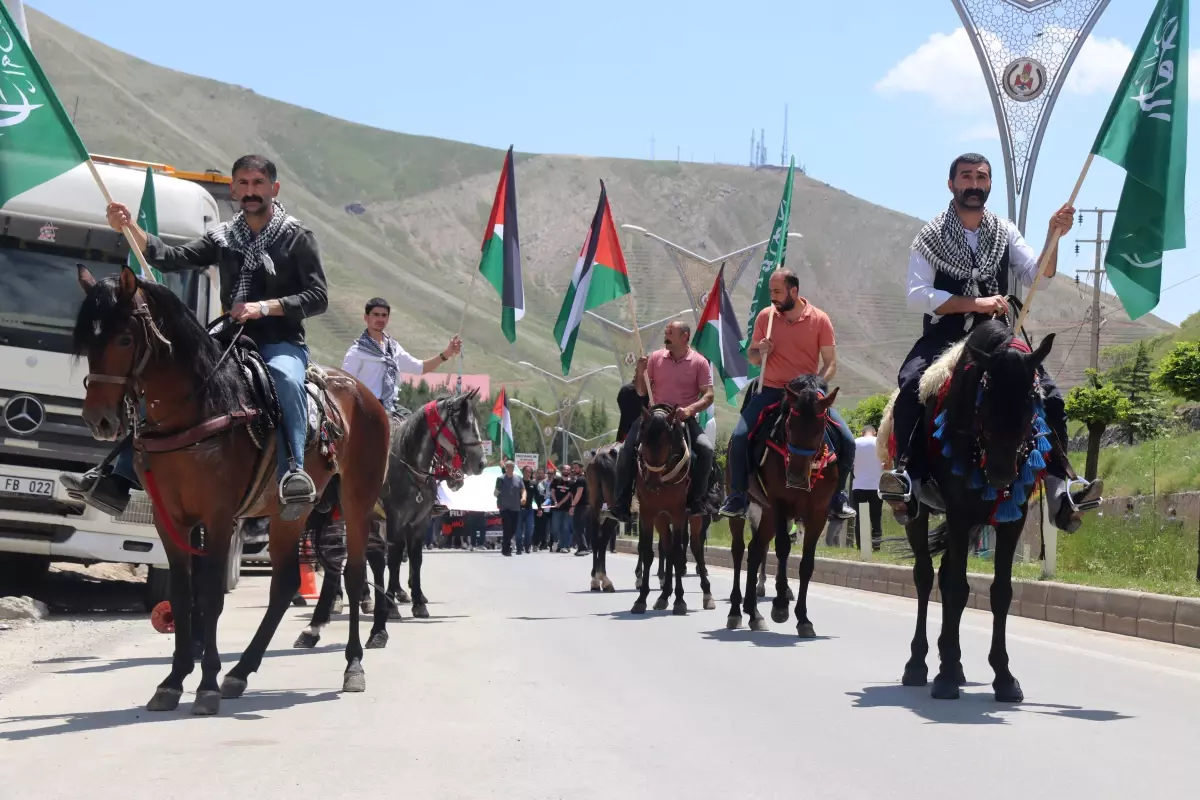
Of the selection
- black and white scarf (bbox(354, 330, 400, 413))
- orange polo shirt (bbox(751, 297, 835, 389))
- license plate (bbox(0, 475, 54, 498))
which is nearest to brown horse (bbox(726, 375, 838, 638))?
orange polo shirt (bbox(751, 297, 835, 389))

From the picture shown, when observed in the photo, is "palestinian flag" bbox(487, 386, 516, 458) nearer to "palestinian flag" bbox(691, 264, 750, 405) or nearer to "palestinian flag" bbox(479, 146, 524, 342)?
"palestinian flag" bbox(691, 264, 750, 405)

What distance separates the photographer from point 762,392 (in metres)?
14.2

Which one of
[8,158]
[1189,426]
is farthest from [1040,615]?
[1189,426]

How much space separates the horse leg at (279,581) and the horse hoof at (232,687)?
10 centimetres

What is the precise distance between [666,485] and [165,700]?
8343 millimetres

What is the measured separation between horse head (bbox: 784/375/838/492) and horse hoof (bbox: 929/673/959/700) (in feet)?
14.3

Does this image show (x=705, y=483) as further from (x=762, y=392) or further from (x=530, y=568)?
(x=530, y=568)

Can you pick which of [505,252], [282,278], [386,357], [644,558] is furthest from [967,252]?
[505,252]

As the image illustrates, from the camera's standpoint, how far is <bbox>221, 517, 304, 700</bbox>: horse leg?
921 centimetres

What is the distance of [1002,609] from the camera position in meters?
9.02

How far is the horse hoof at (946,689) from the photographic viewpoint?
8906 millimetres

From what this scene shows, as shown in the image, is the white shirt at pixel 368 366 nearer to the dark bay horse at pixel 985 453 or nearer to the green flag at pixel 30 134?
the green flag at pixel 30 134

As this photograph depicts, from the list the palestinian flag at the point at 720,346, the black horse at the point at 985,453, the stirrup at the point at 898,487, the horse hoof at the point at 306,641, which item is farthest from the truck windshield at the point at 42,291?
the palestinian flag at the point at 720,346

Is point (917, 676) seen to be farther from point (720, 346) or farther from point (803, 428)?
point (720, 346)
